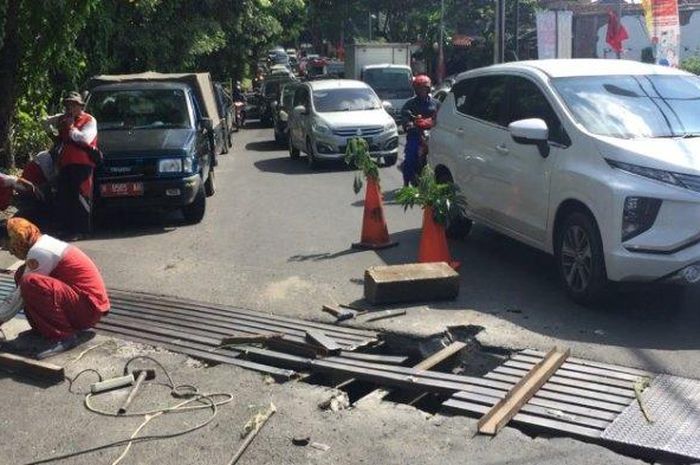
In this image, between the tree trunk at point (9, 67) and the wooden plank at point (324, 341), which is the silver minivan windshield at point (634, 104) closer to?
the wooden plank at point (324, 341)

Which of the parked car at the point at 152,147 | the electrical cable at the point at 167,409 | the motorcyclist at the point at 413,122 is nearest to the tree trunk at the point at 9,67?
the parked car at the point at 152,147

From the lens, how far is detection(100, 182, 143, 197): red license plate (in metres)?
11.1

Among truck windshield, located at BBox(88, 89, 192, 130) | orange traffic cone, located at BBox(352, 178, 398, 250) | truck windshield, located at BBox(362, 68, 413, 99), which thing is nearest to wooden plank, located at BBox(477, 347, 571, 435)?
orange traffic cone, located at BBox(352, 178, 398, 250)

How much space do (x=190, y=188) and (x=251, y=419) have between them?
6.66 m

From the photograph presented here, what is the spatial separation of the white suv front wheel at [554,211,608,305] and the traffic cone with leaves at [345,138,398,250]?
8.46ft

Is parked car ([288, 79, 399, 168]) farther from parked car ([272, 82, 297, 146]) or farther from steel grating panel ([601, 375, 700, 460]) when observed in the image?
steel grating panel ([601, 375, 700, 460])

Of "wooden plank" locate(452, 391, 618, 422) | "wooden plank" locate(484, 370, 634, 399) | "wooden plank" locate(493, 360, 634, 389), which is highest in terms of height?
"wooden plank" locate(452, 391, 618, 422)

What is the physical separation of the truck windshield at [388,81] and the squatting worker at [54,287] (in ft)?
74.3

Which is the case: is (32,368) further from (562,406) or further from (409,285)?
(562,406)

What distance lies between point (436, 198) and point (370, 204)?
1.42 metres

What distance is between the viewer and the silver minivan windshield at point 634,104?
7.25 m

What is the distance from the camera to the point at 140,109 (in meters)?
12.5

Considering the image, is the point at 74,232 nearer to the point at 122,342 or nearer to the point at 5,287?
the point at 5,287

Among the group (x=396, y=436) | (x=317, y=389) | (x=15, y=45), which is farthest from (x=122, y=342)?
(x=15, y=45)
